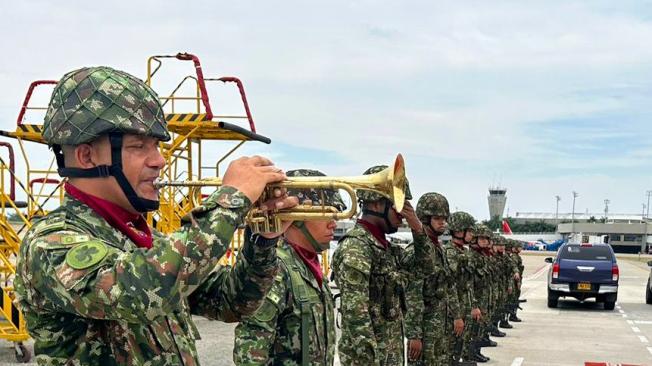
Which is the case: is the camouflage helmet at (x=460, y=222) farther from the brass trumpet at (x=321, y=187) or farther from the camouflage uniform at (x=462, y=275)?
the brass trumpet at (x=321, y=187)

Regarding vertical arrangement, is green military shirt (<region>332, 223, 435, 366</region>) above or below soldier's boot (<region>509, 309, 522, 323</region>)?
above

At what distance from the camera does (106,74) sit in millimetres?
2131

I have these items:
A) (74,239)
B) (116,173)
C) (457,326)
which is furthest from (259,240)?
(457,326)

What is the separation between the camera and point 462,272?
29.7ft

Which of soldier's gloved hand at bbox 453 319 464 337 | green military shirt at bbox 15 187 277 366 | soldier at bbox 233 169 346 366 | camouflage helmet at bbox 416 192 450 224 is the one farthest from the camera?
soldier's gloved hand at bbox 453 319 464 337

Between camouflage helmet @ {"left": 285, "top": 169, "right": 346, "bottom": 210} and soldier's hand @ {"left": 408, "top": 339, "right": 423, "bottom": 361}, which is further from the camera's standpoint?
soldier's hand @ {"left": 408, "top": 339, "right": 423, "bottom": 361}

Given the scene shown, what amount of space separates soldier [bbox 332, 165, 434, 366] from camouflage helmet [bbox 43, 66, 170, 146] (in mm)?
2303

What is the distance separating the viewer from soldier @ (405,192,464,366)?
628 cm

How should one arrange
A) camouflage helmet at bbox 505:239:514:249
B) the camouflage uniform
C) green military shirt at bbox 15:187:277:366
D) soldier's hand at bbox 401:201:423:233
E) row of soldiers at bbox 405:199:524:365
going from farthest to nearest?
camouflage helmet at bbox 505:239:514:249 → the camouflage uniform → row of soldiers at bbox 405:199:524:365 → soldier's hand at bbox 401:201:423:233 → green military shirt at bbox 15:187:277:366

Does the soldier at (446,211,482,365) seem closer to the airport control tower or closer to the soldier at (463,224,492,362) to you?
the soldier at (463,224,492,362)

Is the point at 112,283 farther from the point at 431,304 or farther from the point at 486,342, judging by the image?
the point at 486,342

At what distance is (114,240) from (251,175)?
1.55ft

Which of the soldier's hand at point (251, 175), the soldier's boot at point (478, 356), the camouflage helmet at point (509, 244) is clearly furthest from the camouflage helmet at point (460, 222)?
the soldier's hand at point (251, 175)

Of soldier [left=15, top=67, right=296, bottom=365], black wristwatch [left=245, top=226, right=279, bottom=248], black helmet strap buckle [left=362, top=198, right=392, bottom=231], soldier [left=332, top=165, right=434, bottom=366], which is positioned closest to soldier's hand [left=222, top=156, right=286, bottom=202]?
soldier [left=15, top=67, right=296, bottom=365]
